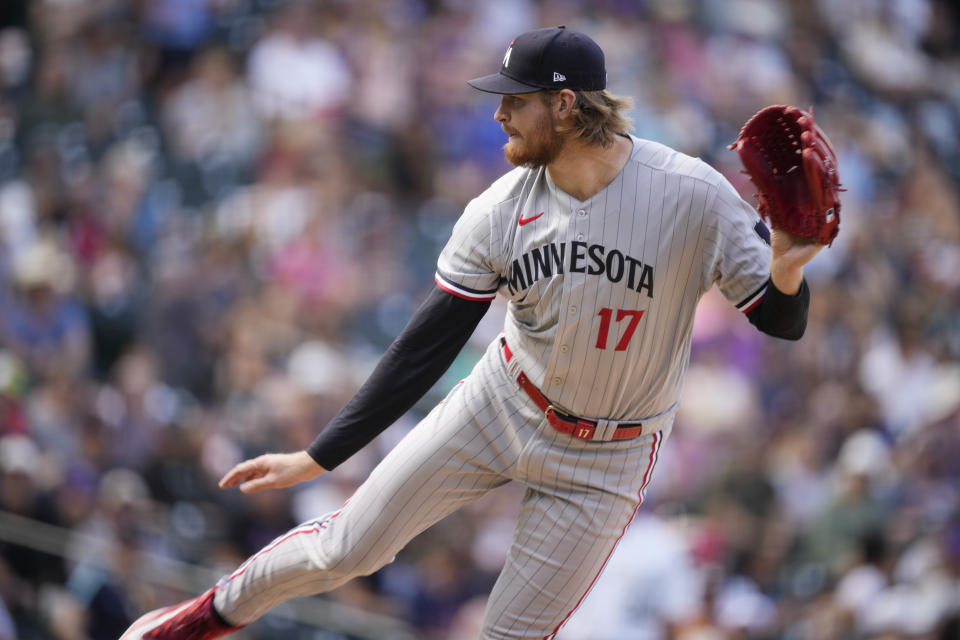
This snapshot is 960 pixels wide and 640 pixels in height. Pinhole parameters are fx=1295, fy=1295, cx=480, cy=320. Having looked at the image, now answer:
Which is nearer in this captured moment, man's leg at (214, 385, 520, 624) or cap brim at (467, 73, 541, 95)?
cap brim at (467, 73, 541, 95)

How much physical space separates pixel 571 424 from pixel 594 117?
0.82 meters

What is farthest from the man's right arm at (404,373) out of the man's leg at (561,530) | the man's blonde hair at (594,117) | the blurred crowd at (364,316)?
the blurred crowd at (364,316)

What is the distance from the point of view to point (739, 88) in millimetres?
10047

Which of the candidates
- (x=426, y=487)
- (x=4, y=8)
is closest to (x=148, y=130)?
(x=4, y=8)

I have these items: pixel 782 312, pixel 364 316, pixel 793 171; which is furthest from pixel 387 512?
pixel 364 316

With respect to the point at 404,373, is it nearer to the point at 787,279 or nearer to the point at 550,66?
the point at 550,66

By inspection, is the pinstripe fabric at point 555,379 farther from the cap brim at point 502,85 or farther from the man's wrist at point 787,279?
the cap brim at point 502,85

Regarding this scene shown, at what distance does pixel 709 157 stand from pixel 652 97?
635 mm

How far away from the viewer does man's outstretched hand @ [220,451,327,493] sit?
3.55 m

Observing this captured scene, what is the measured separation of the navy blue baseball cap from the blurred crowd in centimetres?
366

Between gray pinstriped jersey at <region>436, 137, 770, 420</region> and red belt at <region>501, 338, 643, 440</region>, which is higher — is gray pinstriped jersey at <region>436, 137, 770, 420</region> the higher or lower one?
the higher one

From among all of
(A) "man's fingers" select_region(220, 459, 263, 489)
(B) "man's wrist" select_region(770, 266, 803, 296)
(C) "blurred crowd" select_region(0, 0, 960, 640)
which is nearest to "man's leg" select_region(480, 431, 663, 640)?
(B) "man's wrist" select_region(770, 266, 803, 296)

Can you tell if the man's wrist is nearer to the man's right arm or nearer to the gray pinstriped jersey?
the gray pinstriped jersey

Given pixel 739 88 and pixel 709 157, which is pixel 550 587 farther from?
pixel 739 88
